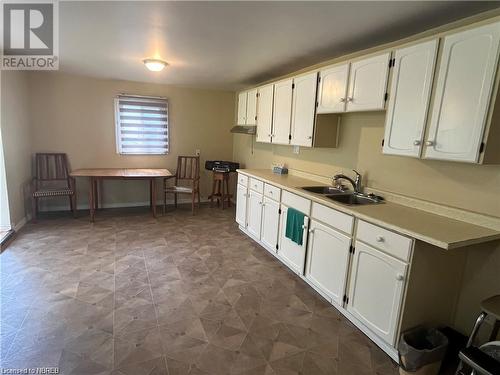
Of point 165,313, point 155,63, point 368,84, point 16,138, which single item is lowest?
point 165,313

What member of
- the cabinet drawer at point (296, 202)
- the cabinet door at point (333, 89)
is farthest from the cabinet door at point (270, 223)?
the cabinet door at point (333, 89)

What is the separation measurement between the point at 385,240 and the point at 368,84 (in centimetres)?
131

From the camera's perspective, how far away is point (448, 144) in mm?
1842

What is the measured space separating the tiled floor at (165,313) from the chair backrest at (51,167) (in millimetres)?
1222

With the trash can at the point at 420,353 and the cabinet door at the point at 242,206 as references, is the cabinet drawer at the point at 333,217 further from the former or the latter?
the cabinet door at the point at 242,206

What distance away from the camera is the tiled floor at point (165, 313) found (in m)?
1.86

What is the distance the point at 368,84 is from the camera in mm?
2398

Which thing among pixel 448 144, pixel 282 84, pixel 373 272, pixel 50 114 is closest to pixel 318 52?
pixel 282 84

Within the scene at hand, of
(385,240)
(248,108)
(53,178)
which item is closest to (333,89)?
(385,240)

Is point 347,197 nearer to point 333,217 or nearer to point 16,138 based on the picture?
point 333,217

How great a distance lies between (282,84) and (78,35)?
7.34 ft

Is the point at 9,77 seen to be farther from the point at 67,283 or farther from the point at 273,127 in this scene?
the point at 273,127

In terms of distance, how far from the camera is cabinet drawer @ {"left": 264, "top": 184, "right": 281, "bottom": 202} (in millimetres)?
3284

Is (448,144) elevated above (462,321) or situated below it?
above
